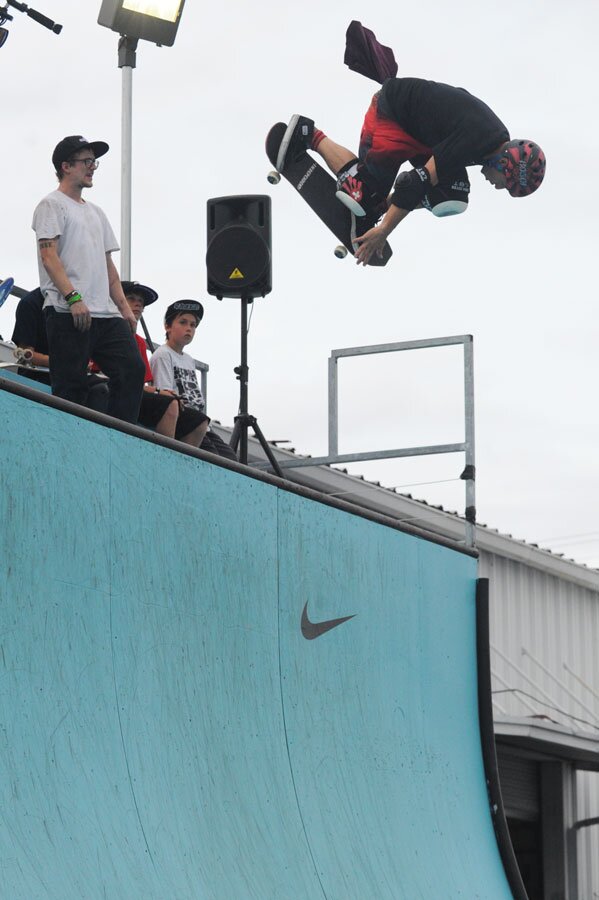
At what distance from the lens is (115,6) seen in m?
9.91

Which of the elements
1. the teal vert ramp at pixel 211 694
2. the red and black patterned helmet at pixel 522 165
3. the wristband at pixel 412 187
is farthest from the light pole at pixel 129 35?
the teal vert ramp at pixel 211 694

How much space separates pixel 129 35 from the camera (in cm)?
1023

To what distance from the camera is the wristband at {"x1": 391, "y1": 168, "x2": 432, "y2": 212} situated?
9.77 meters

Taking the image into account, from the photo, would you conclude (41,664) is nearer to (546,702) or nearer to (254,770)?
(254,770)

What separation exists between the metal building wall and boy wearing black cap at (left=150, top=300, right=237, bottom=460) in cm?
1017

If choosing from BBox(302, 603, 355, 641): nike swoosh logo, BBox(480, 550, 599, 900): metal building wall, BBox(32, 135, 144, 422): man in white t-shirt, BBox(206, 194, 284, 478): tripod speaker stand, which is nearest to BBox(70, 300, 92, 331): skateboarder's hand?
BBox(32, 135, 144, 422): man in white t-shirt

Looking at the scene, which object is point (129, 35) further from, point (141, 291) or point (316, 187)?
point (141, 291)

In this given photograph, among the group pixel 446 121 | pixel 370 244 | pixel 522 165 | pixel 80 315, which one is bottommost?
pixel 80 315

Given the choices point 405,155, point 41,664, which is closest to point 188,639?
point 41,664

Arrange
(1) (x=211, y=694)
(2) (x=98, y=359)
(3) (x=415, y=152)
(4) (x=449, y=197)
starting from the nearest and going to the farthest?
1. (1) (x=211, y=694)
2. (2) (x=98, y=359)
3. (4) (x=449, y=197)
4. (3) (x=415, y=152)

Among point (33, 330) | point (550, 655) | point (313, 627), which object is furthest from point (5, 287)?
point (550, 655)

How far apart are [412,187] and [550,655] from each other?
1189cm

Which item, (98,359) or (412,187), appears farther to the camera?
(412,187)

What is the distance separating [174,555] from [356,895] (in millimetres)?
1996
